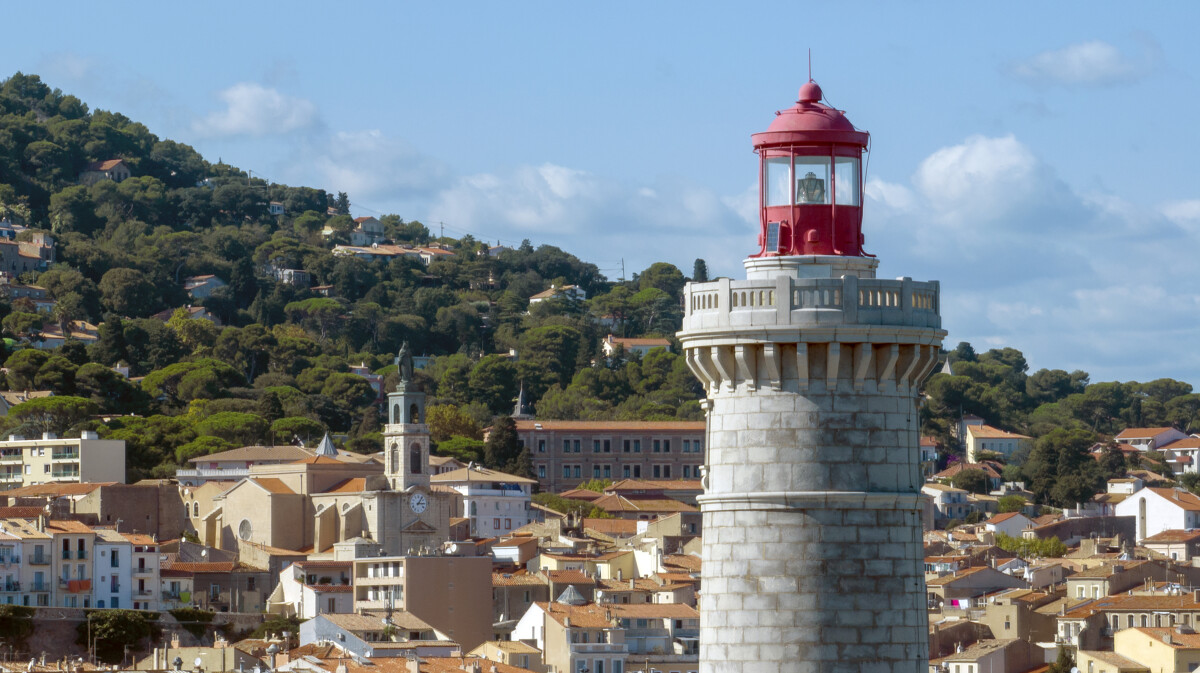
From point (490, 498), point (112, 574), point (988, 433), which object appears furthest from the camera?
point (988, 433)

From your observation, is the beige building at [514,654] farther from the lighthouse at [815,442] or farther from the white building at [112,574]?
the lighthouse at [815,442]

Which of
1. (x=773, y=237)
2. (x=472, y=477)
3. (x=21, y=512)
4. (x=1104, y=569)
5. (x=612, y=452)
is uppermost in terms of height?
(x=773, y=237)

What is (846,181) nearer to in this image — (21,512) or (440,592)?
(440,592)

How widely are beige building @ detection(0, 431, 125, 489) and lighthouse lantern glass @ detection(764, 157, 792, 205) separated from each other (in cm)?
7114

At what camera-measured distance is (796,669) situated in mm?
10398

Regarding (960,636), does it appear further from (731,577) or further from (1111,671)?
(731,577)

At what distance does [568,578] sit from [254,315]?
232 feet

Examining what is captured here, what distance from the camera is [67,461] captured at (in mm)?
80875

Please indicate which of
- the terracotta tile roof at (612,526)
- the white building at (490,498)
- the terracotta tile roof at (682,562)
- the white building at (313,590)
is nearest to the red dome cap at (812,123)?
the white building at (313,590)

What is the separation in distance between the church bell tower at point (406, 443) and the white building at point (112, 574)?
13.3 m

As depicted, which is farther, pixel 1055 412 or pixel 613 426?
pixel 1055 412

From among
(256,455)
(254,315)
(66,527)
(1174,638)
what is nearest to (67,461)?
(256,455)

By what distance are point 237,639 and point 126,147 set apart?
116703 millimetres

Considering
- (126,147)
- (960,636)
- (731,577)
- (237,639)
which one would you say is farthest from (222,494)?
(126,147)
